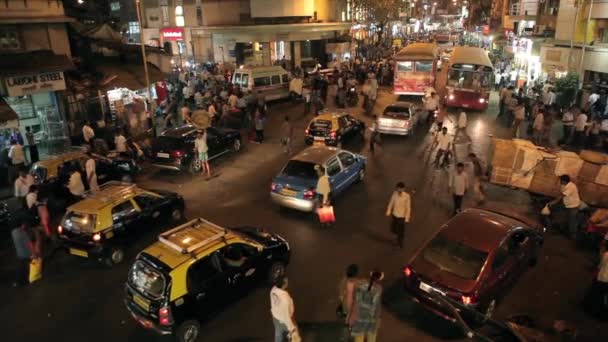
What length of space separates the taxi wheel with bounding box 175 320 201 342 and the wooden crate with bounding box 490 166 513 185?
10286 mm

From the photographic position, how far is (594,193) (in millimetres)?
11609

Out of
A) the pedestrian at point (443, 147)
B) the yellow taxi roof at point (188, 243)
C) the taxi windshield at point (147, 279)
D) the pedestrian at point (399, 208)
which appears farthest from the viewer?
the pedestrian at point (443, 147)

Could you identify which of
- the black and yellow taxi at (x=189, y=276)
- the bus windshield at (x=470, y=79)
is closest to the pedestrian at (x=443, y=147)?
the black and yellow taxi at (x=189, y=276)

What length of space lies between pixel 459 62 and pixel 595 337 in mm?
19751

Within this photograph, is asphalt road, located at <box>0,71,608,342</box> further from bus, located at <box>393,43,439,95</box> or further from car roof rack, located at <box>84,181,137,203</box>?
bus, located at <box>393,43,439,95</box>

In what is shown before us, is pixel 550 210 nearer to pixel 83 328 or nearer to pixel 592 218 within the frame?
pixel 592 218

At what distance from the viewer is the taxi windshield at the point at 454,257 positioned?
24.9 feet

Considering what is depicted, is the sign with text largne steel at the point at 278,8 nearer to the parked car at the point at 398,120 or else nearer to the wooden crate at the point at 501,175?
the parked car at the point at 398,120

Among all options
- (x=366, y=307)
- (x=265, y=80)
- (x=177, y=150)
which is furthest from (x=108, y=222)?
(x=265, y=80)

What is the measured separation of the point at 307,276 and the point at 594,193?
8.13m

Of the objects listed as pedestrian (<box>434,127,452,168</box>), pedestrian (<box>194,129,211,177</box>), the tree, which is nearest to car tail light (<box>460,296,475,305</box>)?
pedestrian (<box>434,127,452,168</box>)

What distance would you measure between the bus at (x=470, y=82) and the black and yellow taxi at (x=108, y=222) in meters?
19.4

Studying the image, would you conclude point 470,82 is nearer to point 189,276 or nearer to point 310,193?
point 310,193

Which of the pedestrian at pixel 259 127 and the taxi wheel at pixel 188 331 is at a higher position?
the pedestrian at pixel 259 127
